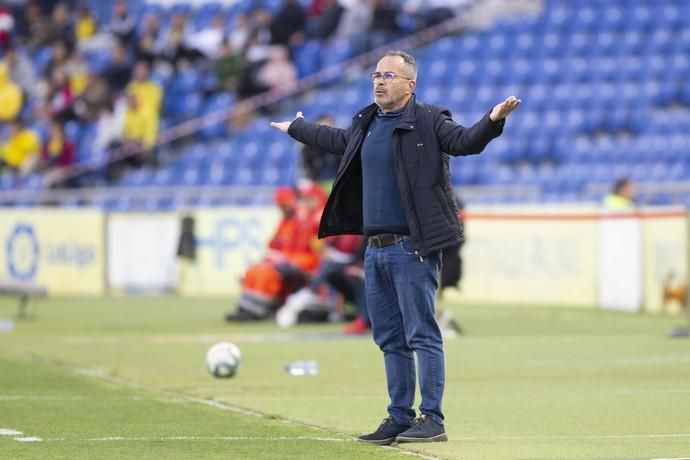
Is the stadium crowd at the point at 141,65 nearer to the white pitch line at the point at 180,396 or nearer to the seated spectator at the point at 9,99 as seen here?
the seated spectator at the point at 9,99

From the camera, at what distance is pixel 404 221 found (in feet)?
30.8

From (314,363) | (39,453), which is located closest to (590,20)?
(314,363)

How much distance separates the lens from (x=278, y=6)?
3456 cm

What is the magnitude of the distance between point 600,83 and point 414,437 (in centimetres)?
2088

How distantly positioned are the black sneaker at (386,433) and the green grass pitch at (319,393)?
0.47 feet

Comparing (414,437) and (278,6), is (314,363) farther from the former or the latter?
(278,6)

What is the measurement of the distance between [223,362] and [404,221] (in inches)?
186

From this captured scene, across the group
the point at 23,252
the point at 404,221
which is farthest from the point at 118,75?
the point at 404,221

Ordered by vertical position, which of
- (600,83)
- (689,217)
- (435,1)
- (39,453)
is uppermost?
(435,1)

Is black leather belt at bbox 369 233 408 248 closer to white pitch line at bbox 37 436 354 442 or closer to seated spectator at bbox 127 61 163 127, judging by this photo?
white pitch line at bbox 37 436 354 442

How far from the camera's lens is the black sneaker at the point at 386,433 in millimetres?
9391

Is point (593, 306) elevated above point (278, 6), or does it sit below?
below

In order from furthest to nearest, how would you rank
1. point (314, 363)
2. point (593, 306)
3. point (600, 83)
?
point (600, 83), point (593, 306), point (314, 363)

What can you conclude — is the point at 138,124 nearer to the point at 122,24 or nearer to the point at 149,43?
the point at 149,43
